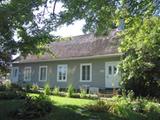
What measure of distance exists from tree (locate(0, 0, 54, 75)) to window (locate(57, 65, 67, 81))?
1678cm

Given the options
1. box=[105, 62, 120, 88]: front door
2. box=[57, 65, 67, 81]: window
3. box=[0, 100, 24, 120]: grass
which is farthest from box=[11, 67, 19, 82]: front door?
box=[0, 100, 24, 120]: grass

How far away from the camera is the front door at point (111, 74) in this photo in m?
28.1

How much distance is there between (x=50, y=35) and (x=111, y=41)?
1455 centimetres

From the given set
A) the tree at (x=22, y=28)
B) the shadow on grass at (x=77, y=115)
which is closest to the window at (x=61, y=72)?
the tree at (x=22, y=28)

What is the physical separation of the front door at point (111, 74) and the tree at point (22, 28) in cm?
1266

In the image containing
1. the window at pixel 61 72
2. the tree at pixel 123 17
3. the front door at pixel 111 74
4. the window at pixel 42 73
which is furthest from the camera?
the window at pixel 42 73

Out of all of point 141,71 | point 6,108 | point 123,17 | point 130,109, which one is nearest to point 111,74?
point 141,71

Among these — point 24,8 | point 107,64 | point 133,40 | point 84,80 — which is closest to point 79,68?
point 84,80

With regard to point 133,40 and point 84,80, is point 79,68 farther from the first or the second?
point 133,40

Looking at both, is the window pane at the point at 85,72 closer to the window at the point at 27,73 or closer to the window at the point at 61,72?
the window at the point at 61,72

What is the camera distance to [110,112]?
1375 centimetres

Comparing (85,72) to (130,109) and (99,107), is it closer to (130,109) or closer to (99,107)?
(99,107)

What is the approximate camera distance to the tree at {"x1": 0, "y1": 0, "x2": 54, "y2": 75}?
1282cm

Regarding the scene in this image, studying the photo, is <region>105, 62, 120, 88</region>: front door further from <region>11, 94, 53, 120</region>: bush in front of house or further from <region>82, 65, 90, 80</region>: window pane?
<region>11, 94, 53, 120</region>: bush in front of house
